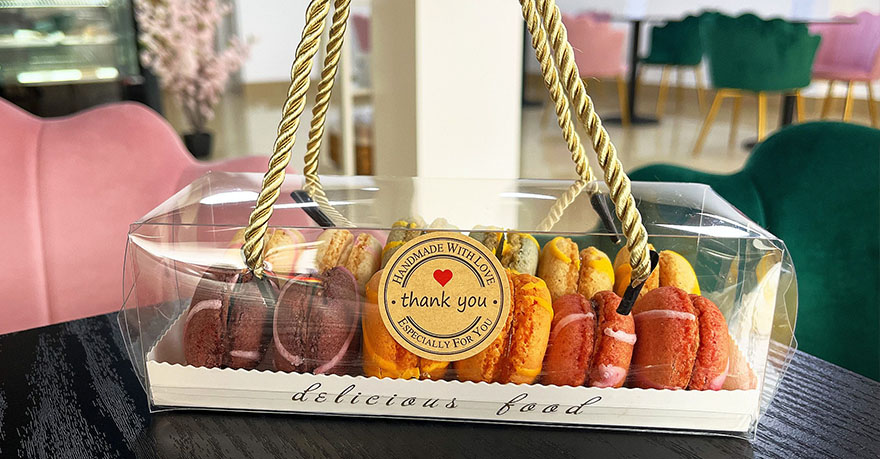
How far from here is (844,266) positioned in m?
0.99

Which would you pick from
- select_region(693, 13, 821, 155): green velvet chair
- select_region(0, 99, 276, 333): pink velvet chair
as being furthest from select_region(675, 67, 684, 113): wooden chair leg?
select_region(0, 99, 276, 333): pink velvet chair

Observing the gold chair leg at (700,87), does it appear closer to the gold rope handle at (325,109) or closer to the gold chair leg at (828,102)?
the gold chair leg at (828,102)

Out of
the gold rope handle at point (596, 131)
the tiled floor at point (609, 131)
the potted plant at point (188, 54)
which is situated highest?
the potted plant at point (188, 54)

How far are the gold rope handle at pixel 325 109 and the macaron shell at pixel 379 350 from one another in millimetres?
96

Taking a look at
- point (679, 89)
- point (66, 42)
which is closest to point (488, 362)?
point (66, 42)

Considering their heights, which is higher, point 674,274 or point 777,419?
point 674,274

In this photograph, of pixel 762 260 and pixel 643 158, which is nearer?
pixel 762 260

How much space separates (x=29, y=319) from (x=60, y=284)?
0.07 m

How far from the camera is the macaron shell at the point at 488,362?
19.8 inches

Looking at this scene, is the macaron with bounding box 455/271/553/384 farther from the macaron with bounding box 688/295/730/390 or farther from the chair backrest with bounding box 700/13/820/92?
the chair backrest with bounding box 700/13/820/92

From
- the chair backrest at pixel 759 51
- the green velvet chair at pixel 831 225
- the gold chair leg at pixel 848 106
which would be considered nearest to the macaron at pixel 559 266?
the green velvet chair at pixel 831 225

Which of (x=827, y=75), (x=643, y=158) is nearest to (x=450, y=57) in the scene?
(x=643, y=158)

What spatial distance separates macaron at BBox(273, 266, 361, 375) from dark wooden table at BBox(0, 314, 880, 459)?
1.8 inches

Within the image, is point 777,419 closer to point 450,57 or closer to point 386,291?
point 386,291
